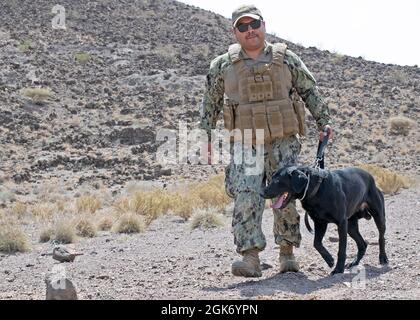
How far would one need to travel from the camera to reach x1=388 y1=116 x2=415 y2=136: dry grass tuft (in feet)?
92.1

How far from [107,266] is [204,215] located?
410cm

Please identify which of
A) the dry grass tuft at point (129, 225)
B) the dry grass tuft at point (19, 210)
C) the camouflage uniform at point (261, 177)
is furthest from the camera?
the dry grass tuft at point (19, 210)

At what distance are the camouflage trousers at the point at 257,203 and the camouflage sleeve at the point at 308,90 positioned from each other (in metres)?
0.29

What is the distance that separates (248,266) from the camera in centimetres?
711

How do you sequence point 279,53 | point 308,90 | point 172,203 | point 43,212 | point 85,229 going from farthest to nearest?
1. point 43,212
2. point 172,203
3. point 85,229
4. point 308,90
5. point 279,53

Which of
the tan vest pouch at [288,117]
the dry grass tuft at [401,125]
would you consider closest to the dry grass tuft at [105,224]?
the tan vest pouch at [288,117]

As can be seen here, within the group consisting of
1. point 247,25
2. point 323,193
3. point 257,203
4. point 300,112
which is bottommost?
point 257,203

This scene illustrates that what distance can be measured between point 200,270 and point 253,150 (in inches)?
53.2

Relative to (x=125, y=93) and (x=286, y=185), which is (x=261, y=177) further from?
(x=125, y=93)

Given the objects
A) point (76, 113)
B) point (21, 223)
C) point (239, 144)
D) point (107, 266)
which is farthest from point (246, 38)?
point (76, 113)

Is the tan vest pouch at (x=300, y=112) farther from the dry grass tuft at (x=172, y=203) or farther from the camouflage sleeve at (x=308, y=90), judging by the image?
the dry grass tuft at (x=172, y=203)

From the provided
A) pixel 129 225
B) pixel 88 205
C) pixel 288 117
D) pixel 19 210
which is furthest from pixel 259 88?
pixel 19 210

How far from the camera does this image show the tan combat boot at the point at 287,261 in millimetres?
7320
